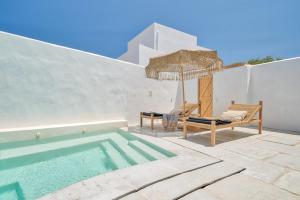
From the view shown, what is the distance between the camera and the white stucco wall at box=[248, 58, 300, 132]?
5.55 m

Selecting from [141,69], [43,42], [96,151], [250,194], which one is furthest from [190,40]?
[250,194]

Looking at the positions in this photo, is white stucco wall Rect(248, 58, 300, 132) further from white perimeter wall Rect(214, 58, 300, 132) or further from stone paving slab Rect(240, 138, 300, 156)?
stone paving slab Rect(240, 138, 300, 156)

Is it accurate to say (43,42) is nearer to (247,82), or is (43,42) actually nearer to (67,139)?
(67,139)

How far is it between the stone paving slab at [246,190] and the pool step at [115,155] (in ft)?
5.35

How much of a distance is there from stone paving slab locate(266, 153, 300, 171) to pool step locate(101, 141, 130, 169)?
263cm

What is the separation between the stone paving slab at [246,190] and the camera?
5.70ft

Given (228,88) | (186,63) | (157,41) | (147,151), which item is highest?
(157,41)

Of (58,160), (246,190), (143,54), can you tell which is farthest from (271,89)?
(143,54)

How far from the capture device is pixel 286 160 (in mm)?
2863

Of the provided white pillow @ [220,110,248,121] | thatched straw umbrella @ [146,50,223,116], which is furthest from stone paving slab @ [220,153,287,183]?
thatched straw umbrella @ [146,50,223,116]

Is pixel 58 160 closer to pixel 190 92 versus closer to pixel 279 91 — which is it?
pixel 279 91

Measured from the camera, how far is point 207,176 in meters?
2.17

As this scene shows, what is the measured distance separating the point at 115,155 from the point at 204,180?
82.2 inches

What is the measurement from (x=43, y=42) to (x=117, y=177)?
5.07 meters
